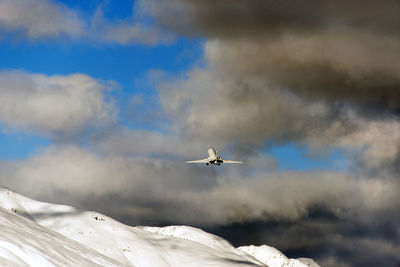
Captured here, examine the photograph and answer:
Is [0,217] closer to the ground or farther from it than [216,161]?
closer to the ground

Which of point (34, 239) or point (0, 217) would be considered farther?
point (0, 217)

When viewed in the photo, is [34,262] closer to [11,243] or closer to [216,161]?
[11,243]

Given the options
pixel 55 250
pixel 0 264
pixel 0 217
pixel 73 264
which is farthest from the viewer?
pixel 0 217

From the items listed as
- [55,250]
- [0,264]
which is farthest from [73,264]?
[0,264]

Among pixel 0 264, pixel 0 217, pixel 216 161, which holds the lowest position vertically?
pixel 0 264

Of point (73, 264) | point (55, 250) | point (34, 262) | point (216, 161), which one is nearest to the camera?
point (34, 262)

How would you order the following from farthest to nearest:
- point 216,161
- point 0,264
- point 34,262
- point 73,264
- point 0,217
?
point 216,161
point 0,217
point 73,264
point 34,262
point 0,264

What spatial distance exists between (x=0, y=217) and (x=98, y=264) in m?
22.7

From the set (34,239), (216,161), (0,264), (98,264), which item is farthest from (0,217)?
(216,161)

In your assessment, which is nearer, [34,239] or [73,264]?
[73,264]

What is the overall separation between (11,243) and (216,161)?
374 feet

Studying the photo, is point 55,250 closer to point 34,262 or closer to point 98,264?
point 98,264

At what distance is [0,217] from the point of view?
101625 mm

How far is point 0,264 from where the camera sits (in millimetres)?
62875
